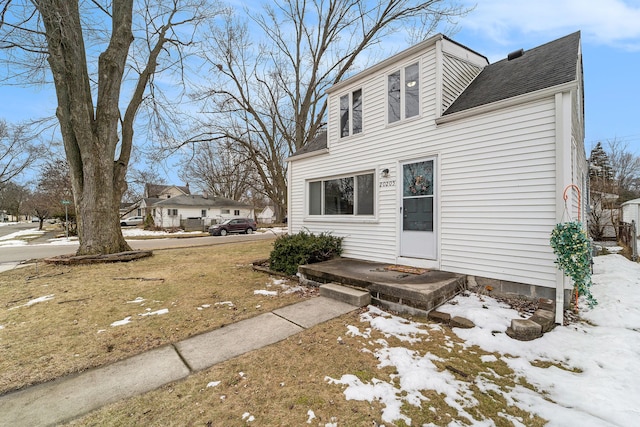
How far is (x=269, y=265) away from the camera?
6695mm

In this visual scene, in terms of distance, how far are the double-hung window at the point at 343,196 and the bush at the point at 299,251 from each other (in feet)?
3.04

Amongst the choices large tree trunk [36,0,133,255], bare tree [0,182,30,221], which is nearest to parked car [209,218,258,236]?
large tree trunk [36,0,133,255]

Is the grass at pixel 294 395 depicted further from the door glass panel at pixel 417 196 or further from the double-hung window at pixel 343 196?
the double-hung window at pixel 343 196

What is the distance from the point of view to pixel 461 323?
3.32 meters

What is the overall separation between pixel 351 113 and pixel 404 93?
5.12 ft

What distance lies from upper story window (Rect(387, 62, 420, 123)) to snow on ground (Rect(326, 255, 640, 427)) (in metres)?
3.90

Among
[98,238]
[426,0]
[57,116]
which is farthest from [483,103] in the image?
[426,0]

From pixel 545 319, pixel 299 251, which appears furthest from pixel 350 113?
pixel 545 319

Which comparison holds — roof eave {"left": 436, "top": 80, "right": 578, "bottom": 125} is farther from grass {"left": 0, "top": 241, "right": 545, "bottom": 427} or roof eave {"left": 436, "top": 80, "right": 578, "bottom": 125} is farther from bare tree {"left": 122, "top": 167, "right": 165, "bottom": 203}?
bare tree {"left": 122, "top": 167, "right": 165, "bottom": 203}

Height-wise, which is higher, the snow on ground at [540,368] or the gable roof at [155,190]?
the gable roof at [155,190]

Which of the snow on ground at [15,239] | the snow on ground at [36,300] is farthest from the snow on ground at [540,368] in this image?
the snow on ground at [15,239]

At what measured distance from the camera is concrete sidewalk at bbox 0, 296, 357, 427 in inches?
76.7

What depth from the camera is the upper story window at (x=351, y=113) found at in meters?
6.68

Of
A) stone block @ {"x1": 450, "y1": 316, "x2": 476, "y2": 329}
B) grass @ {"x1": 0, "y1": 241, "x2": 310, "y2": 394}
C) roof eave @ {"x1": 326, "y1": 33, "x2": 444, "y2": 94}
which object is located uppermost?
roof eave @ {"x1": 326, "y1": 33, "x2": 444, "y2": 94}
